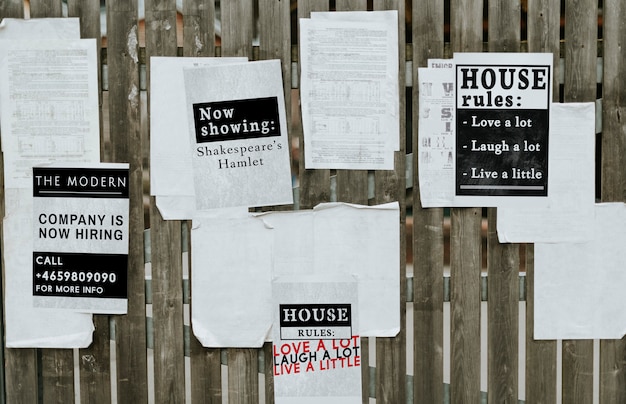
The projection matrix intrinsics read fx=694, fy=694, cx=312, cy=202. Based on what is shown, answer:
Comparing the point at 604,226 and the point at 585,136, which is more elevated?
the point at 585,136

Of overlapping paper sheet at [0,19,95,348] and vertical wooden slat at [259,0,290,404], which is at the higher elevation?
vertical wooden slat at [259,0,290,404]

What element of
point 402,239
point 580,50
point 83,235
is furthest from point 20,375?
point 580,50

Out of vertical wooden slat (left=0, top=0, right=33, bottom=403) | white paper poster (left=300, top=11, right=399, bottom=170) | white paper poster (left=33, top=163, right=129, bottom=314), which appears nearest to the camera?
white paper poster (left=300, top=11, right=399, bottom=170)

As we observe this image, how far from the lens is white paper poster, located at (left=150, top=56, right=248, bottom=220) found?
11.0ft

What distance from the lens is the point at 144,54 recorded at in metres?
3.38

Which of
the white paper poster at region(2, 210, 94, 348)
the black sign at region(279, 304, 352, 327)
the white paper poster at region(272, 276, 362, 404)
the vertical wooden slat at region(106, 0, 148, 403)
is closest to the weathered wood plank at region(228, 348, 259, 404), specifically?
the white paper poster at region(272, 276, 362, 404)

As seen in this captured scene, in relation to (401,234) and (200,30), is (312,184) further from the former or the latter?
(200,30)

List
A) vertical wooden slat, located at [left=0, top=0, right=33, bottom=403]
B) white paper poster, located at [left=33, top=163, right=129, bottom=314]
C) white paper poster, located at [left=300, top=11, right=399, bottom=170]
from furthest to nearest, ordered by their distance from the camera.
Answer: vertical wooden slat, located at [left=0, top=0, right=33, bottom=403] < white paper poster, located at [left=33, top=163, right=129, bottom=314] < white paper poster, located at [left=300, top=11, right=399, bottom=170]

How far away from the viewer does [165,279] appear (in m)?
3.44

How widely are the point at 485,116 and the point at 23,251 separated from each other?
2.37m

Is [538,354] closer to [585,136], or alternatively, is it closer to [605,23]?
[585,136]

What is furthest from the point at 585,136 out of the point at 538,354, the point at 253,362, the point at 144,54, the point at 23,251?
the point at 23,251

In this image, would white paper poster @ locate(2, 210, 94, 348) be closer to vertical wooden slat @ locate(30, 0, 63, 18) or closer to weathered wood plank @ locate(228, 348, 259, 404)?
weathered wood plank @ locate(228, 348, 259, 404)

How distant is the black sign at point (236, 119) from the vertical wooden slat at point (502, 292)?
1112 millimetres
